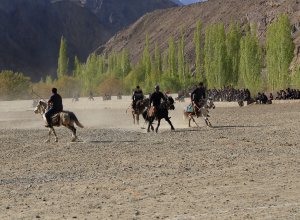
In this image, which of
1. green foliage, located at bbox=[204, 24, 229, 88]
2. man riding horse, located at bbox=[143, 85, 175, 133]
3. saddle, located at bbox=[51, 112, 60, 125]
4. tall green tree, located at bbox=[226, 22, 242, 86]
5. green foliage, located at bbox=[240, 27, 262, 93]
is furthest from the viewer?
tall green tree, located at bbox=[226, 22, 242, 86]

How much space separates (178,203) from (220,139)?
11.4 meters

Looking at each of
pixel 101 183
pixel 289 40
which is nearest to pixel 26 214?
pixel 101 183

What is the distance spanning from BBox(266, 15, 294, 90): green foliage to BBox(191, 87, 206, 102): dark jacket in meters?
50.6

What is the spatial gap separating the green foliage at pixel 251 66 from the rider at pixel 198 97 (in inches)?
2177

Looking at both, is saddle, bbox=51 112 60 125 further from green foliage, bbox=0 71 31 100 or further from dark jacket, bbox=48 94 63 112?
green foliage, bbox=0 71 31 100

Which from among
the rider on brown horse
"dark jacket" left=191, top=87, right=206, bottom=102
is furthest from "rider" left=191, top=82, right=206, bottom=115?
the rider on brown horse

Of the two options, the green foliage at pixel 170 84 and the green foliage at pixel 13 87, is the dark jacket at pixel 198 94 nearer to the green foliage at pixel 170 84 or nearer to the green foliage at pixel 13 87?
the green foliage at pixel 170 84

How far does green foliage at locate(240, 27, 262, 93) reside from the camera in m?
82.6

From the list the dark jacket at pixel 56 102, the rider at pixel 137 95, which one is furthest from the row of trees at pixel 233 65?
the dark jacket at pixel 56 102

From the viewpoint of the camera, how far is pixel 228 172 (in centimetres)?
1345

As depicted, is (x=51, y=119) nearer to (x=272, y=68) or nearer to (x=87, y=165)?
→ (x=87, y=165)

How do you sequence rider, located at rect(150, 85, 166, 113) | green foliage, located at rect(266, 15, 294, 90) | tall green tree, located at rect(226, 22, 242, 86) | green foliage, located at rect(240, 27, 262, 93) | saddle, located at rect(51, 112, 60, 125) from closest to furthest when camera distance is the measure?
saddle, located at rect(51, 112, 60, 125)
rider, located at rect(150, 85, 166, 113)
green foliage, located at rect(266, 15, 294, 90)
green foliage, located at rect(240, 27, 262, 93)
tall green tree, located at rect(226, 22, 242, 86)

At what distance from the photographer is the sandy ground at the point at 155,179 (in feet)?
32.3

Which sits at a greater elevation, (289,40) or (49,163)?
(289,40)
